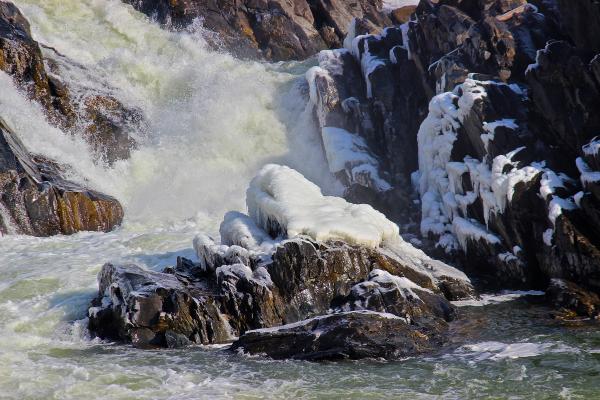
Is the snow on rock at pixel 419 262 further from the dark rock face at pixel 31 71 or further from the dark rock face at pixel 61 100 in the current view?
the dark rock face at pixel 31 71

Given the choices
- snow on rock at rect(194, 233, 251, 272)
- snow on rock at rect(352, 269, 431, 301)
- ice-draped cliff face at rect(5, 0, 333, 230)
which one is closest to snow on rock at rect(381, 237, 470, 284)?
snow on rock at rect(352, 269, 431, 301)

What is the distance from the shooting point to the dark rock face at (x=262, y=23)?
125 feet

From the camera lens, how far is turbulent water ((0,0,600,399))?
37.1ft

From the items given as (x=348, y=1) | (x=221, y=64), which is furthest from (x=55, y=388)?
(x=348, y=1)

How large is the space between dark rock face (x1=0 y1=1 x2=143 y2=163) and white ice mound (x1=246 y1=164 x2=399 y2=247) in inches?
409

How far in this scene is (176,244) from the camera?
20.4 metres

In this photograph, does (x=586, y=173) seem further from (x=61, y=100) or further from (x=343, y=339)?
(x=61, y=100)

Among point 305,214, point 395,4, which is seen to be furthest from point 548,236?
point 395,4

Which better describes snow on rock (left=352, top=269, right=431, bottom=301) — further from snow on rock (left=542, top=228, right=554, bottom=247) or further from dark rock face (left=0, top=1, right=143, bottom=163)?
dark rock face (left=0, top=1, right=143, bottom=163)

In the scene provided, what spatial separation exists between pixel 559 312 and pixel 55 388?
932 cm

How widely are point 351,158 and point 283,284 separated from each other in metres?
9.56

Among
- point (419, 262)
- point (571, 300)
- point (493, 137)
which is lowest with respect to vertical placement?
point (571, 300)

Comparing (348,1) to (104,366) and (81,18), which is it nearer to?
(81,18)

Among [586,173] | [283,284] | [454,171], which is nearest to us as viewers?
[283,284]
